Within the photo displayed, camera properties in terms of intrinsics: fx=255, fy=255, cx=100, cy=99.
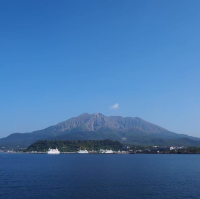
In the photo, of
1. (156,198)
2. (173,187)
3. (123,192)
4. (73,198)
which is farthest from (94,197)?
(173,187)

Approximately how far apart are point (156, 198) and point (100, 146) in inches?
4221

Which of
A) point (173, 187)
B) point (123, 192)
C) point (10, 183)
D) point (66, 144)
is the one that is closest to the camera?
point (123, 192)

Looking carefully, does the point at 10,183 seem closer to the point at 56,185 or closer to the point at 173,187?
the point at 56,185

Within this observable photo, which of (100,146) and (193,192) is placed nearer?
(193,192)

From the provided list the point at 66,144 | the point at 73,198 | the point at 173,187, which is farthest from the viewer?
the point at 66,144

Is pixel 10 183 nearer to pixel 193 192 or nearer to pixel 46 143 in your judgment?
pixel 193 192

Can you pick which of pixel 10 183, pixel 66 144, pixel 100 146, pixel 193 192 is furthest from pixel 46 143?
pixel 193 192

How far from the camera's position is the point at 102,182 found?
84.9ft

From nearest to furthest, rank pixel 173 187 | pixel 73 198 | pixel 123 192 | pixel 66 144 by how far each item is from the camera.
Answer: pixel 73 198
pixel 123 192
pixel 173 187
pixel 66 144

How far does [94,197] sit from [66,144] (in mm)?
107518

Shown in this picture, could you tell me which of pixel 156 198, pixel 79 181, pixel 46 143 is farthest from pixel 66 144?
pixel 156 198

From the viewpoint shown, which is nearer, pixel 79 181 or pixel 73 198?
pixel 73 198

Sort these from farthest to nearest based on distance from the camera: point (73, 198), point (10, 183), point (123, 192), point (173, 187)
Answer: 1. point (10, 183)
2. point (173, 187)
3. point (123, 192)
4. point (73, 198)

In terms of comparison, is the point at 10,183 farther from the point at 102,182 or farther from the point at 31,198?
the point at 102,182
